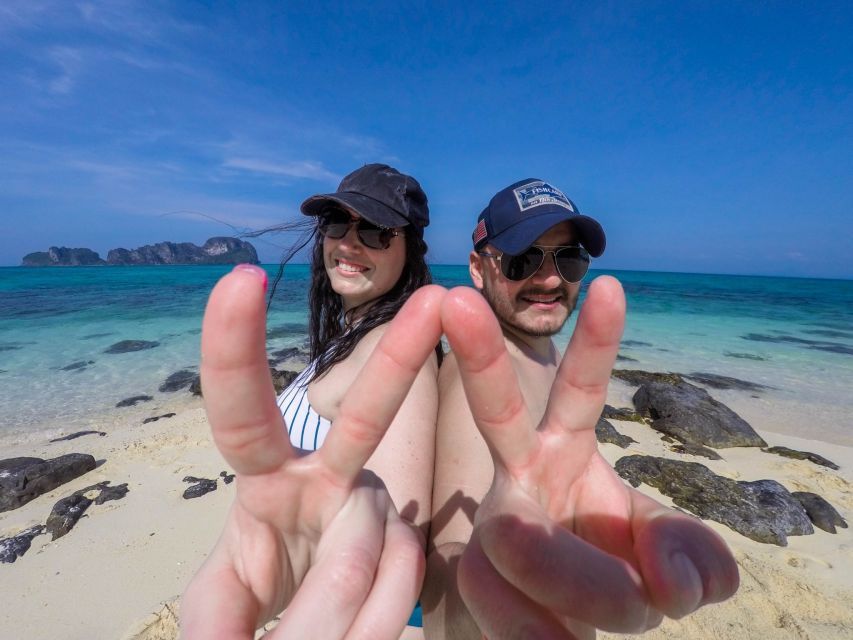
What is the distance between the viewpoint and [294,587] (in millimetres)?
1107

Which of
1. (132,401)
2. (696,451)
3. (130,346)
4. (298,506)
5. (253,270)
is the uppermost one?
(253,270)

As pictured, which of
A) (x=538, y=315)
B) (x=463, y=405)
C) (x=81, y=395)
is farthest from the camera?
(x=81, y=395)

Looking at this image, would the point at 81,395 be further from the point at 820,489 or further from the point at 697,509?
the point at 820,489

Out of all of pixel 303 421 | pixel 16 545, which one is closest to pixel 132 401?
pixel 16 545

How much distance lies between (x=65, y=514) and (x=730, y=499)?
19.1 feet

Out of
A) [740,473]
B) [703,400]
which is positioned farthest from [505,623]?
[703,400]

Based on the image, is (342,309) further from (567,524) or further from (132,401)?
(132,401)

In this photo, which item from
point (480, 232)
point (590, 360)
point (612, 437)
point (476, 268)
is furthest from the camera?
point (612, 437)

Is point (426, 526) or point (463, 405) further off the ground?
point (463, 405)

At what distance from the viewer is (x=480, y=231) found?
2.49 metres

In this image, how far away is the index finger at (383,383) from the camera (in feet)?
3.18

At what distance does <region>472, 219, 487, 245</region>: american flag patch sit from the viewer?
2.44 m

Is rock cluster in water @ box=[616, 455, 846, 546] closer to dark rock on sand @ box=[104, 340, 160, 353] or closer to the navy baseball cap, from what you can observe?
the navy baseball cap

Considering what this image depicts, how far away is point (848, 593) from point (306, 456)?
12.6 feet
